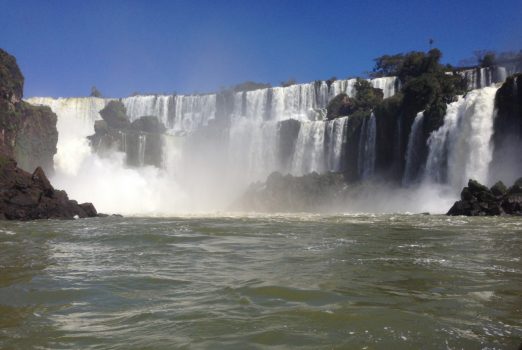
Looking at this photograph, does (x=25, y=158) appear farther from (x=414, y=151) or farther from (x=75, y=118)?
(x=414, y=151)

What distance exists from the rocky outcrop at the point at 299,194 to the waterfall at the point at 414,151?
5.92 metres

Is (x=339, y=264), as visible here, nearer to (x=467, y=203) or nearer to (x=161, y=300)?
(x=161, y=300)

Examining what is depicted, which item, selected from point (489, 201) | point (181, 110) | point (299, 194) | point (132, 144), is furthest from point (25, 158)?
point (489, 201)

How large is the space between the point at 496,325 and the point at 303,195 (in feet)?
126

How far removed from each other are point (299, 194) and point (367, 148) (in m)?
7.62

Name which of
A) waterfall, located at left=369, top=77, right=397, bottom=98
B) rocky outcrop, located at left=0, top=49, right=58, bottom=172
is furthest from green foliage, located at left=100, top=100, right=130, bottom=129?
waterfall, located at left=369, top=77, right=397, bottom=98

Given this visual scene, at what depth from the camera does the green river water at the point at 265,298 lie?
4.60 metres

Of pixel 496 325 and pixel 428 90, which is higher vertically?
pixel 428 90

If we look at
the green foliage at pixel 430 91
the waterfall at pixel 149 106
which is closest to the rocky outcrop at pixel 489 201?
the green foliage at pixel 430 91

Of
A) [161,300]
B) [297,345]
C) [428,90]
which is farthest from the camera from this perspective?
[428,90]

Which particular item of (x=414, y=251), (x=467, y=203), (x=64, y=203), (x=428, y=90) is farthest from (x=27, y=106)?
(x=414, y=251)

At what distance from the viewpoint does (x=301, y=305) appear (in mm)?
5863

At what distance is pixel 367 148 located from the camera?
145 ft

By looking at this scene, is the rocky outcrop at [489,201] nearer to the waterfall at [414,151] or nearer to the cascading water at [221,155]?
the waterfall at [414,151]
